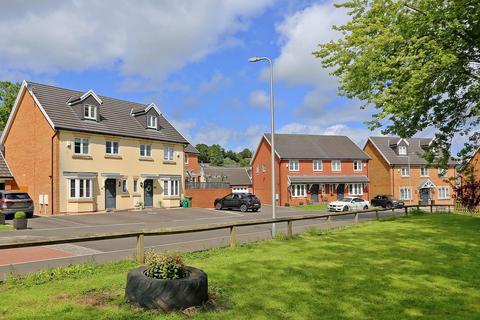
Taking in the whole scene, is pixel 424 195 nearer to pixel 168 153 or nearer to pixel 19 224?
pixel 168 153

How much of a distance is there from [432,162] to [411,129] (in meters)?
3.17

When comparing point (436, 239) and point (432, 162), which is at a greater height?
point (432, 162)

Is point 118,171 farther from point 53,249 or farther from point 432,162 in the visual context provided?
point 432,162

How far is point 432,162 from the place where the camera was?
23203 millimetres

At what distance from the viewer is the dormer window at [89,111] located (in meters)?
35.4

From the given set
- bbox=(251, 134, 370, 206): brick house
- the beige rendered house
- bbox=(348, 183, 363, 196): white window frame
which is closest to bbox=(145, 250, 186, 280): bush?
the beige rendered house

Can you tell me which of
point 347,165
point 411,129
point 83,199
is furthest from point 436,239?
point 347,165

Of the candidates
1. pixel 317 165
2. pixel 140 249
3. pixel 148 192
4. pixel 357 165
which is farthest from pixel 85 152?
pixel 357 165

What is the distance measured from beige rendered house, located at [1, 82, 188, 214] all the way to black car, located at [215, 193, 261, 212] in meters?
4.61

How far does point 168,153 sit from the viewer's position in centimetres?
4238

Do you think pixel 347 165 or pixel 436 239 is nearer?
pixel 436 239

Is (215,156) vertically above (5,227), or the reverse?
(215,156)

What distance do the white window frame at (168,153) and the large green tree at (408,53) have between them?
25.2 meters

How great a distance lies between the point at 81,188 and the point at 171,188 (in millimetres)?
10226
